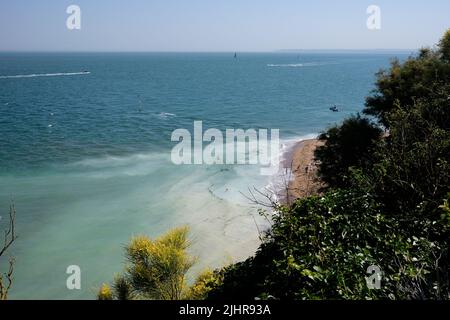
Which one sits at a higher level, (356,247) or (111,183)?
(356,247)

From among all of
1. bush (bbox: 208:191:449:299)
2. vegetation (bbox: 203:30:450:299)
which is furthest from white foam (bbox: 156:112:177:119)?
bush (bbox: 208:191:449:299)

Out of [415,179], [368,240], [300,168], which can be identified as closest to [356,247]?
[368,240]

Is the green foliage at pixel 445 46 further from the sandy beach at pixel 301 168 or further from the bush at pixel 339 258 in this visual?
the bush at pixel 339 258

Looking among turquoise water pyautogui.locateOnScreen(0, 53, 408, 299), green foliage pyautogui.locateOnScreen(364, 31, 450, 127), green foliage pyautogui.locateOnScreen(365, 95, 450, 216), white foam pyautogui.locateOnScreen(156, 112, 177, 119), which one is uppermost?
green foliage pyautogui.locateOnScreen(364, 31, 450, 127)

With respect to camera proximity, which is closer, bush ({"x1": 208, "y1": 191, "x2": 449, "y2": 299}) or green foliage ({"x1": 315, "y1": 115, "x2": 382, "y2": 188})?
bush ({"x1": 208, "y1": 191, "x2": 449, "y2": 299})

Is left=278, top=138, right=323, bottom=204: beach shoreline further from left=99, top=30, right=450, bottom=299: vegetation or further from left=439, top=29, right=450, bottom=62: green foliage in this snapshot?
left=99, top=30, right=450, bottom=299: vegetation

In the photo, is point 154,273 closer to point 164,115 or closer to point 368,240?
point 368,240

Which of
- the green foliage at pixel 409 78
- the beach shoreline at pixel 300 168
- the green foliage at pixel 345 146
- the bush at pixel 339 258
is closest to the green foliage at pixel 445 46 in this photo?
the green foliage at pixel 409 78
